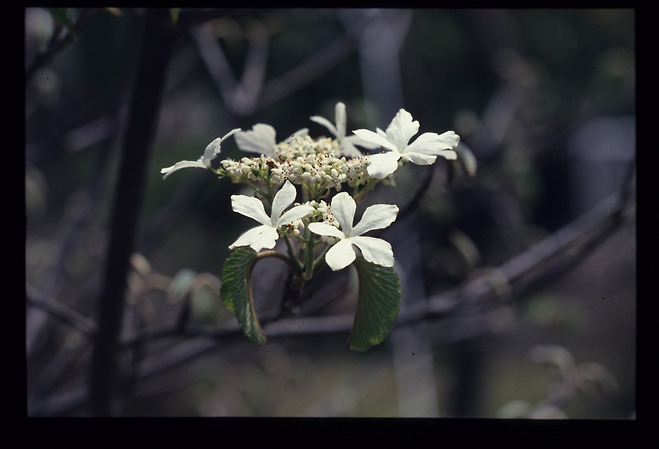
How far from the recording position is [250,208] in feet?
1.37

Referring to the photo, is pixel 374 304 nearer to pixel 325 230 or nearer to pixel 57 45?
pixel 325 230

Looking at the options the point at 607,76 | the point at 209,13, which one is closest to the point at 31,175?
the point at 209,13

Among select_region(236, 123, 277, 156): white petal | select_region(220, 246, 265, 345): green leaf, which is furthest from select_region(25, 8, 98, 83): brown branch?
select_region(220, 246, 265, 345): green leaf

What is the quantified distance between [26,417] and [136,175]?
0.35 m

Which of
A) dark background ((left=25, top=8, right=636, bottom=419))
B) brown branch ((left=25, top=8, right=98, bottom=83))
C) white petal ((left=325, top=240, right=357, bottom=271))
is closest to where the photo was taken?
white petal ((left=325, top=240, right=357, bottom=271))

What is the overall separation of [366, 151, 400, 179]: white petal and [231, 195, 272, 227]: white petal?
9 cm

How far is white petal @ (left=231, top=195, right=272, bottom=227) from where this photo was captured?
1.36ft

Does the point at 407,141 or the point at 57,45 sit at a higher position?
the point at 57,45

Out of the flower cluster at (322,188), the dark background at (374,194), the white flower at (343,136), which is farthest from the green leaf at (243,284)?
the dark background at (374,194)

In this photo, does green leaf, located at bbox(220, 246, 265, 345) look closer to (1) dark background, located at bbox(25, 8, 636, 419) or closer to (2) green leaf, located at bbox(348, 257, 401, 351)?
(2) green leaf, located at bbox(348, 257, 401, 351)

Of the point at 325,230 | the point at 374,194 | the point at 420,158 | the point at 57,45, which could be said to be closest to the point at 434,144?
the point at 420,158

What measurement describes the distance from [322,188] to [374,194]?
2.11ft

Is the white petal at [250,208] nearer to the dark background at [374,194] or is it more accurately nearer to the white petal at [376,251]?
the white petal at [376,251]
